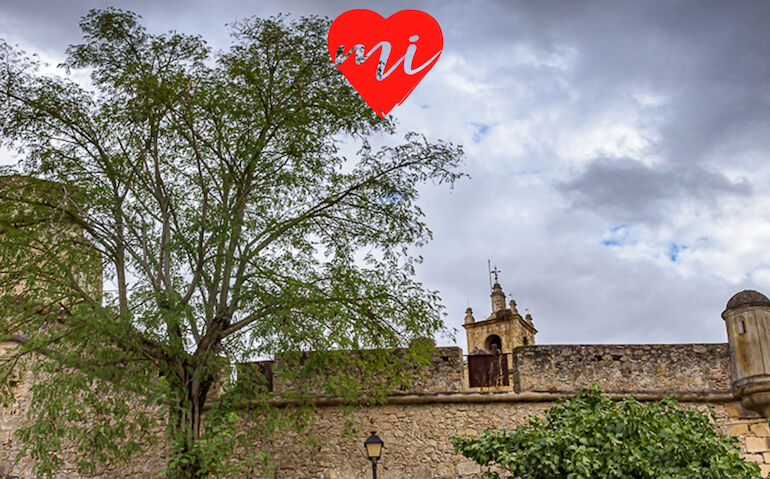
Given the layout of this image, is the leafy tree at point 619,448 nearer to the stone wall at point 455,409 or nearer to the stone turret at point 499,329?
the stone wall at point 455,409

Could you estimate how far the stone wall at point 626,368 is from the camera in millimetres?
9688

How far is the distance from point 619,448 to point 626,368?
3.26 m

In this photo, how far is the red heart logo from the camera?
7.80 m

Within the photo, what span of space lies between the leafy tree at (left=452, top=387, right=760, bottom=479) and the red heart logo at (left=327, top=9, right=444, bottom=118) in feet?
12.7

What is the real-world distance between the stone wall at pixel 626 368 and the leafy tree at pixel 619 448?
2.37 metres

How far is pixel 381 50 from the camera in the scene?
849 centimetres

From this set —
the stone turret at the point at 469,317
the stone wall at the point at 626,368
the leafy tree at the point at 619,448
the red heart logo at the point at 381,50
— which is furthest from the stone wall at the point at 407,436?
the stone turret at the point at 469,317

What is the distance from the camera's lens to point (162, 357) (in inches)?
326

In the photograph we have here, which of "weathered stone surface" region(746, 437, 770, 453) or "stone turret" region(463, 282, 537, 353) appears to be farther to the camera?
"stone turret" region(463, 282, 537, 353)

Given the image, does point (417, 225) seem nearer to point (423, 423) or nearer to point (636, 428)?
point (423, 423)

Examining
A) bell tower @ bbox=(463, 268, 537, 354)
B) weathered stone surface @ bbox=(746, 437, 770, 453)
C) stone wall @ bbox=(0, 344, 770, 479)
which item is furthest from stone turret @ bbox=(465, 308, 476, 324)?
weathered stone surface @ bbox=(746, 437, 770, 453)

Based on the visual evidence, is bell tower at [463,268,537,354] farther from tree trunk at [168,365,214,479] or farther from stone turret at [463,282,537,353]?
tree trunk at [168,365,214,479]

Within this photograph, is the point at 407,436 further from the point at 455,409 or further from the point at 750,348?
the point at 750,348

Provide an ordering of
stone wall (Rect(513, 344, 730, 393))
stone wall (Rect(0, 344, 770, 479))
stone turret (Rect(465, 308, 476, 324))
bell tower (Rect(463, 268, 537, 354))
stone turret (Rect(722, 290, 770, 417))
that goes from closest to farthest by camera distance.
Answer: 1. stone turret (Rect(722, 290, 770, 417))
2. stone wall (Rect(0, 344, 770, 479))
3. stone wall (Rect(513, 344, 730, 393))
4. bell tower (Rect(463, 268, 537, 354))
5. stone turret (Rect(465, 308, 476, 324))
